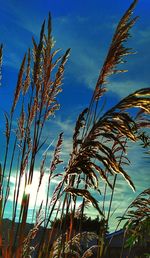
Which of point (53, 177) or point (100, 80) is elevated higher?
point (100, 80)

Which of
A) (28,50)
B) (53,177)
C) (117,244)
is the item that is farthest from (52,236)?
(117,244)

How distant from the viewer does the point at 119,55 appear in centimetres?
351

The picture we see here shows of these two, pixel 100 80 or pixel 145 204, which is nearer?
pixel 100 80

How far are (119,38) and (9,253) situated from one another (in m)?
1.83

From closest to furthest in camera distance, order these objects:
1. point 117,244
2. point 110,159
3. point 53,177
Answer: point 110,159 < point 53,177 < point 117,244

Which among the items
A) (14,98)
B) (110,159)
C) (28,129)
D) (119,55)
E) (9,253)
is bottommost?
(9,253)

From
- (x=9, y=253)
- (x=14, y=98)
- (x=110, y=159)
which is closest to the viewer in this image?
(x=110, y=159)

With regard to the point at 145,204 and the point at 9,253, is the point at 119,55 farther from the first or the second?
the point at 145,204

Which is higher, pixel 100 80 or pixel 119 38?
pixel 119 38

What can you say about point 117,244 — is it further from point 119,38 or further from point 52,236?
point 119,38

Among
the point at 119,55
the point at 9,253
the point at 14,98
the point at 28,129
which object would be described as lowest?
the point at 9,253

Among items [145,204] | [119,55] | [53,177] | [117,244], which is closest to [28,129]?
[53,177]

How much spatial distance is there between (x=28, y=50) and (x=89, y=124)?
0.85 metres

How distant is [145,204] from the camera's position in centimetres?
496
